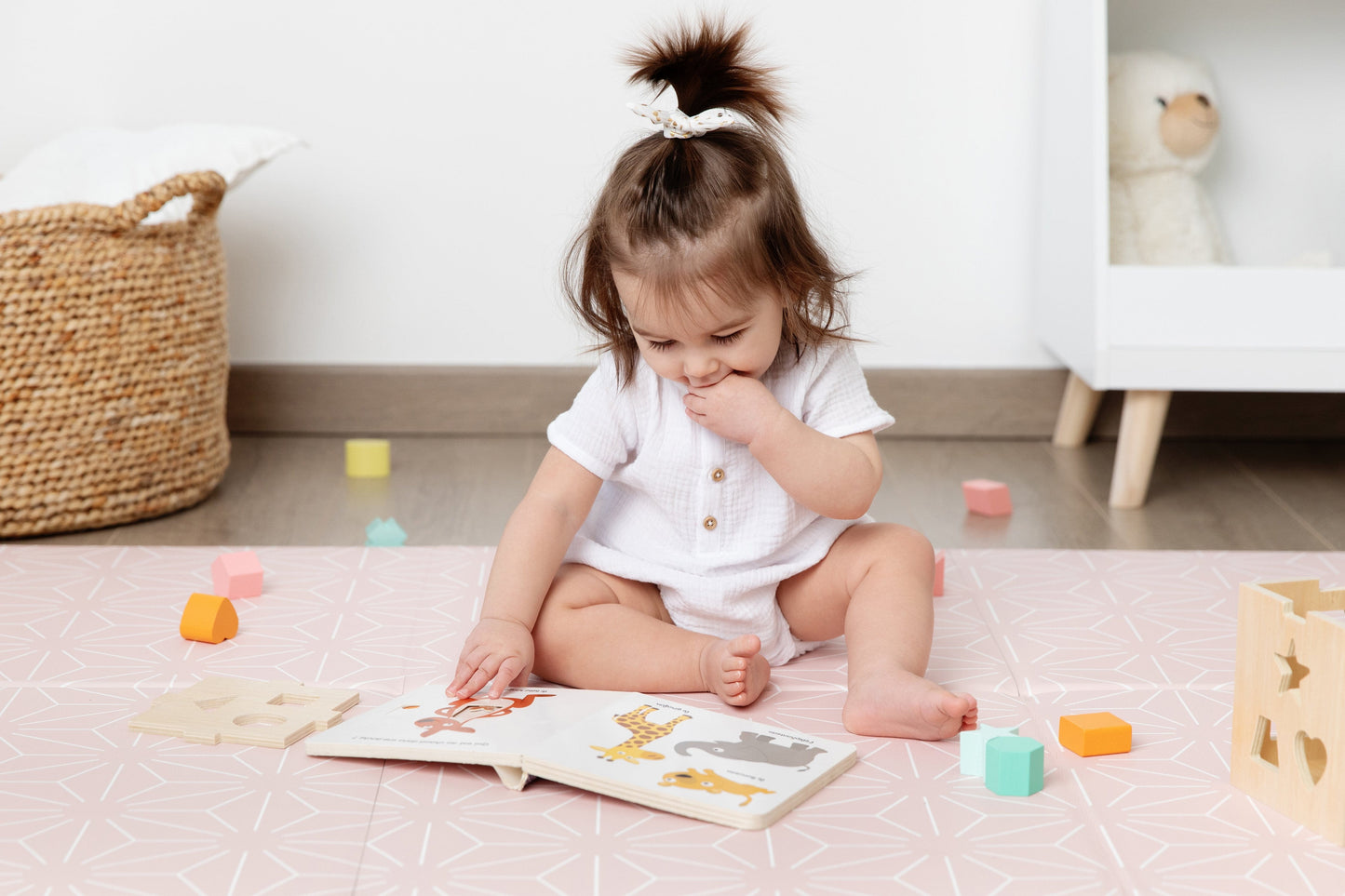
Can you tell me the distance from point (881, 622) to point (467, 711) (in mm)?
299

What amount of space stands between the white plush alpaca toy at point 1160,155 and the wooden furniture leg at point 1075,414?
20cm

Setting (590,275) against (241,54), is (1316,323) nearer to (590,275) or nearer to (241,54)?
(590,275)

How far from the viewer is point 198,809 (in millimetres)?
768

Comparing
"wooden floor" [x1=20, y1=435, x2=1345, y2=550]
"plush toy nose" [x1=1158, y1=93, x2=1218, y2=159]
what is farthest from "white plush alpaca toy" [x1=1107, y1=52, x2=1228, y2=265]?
"wooden floor" [x1=20, y1=435, x2=1345, y2=550]

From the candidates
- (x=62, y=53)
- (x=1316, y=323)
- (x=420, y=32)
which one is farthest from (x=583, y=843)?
(x=62, y=53)

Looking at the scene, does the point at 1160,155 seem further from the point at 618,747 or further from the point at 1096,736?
the point at 618,747

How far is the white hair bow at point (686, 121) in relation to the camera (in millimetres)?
925

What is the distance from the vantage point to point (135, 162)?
160cm

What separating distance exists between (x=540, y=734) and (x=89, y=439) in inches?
30.9

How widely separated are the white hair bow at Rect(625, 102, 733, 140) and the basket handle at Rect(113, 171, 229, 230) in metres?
0.66

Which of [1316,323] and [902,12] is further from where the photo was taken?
[902,12]

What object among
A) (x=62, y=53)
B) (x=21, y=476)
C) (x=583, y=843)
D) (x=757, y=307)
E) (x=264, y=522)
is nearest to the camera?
(x=583, y=843)

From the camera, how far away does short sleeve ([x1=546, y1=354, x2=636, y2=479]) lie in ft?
3.29

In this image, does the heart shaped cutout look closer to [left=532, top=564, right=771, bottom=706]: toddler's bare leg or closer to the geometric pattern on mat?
the geometric pattern on mat
